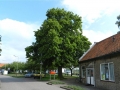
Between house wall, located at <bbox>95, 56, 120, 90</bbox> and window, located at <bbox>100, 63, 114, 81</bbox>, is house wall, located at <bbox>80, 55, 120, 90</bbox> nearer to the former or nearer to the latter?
house wall, located at <bbox>95, 56, 120, 90</bbox>

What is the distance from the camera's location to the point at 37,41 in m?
39.0

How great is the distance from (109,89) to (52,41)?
16298mm

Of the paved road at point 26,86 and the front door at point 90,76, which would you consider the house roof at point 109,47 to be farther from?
the paved road at point 26,86

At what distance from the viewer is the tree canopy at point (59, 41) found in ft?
114

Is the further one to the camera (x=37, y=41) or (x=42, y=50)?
(x=37, y=41)

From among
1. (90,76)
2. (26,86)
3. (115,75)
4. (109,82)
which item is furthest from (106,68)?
(26,86)

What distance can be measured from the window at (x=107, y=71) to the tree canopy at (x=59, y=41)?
43.9ft

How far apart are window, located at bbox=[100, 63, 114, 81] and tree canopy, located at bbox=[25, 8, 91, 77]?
43.9 ft

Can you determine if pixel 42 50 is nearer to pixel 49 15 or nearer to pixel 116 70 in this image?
pixel 49 15

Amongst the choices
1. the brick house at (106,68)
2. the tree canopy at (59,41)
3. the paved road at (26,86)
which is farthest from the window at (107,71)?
the tree canopy at (59,41)

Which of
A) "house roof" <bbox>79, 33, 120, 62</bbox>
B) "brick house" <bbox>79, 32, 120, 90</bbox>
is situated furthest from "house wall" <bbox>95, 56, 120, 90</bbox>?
"house roof" <bbox>79, 33, 120, 62</bbox>

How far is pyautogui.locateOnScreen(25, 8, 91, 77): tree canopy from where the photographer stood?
34.7 m

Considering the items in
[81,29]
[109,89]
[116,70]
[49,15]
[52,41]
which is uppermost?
[49,15]

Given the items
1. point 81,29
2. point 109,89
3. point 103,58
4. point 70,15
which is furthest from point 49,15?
point 109,89
